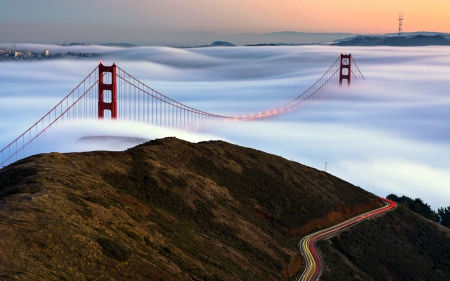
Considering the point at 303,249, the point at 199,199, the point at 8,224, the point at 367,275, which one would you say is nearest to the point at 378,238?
the point at 367,275

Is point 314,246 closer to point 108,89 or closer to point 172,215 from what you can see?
point 172,215

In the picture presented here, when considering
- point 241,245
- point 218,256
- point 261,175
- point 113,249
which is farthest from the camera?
point 261,175

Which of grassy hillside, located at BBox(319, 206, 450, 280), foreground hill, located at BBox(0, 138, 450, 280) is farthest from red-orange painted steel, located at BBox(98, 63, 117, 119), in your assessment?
grassy hillside, located at BBox(319, 206, 450, 280)

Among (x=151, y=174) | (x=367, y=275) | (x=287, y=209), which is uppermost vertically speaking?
(x=151, y=174)

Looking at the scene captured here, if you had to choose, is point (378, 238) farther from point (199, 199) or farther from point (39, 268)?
point (39, 268)

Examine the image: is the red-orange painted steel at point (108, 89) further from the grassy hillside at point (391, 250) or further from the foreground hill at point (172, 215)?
the grassy hillside at point (391, 250)

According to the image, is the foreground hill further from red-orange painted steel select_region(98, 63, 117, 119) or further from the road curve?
red-orange painted steel select_region(98, 63, 117, 119)
